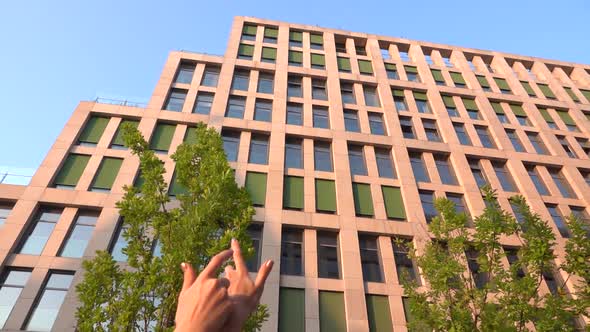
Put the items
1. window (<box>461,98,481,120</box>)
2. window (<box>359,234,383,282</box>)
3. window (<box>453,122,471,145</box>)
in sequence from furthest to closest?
window (<box>461,98,481,120</box>) < window (<box>453,122,471,145</box>) < window (<box>359,234,383,282</box>)

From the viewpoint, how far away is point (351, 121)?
23.1 m

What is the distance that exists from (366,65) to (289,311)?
20143mm

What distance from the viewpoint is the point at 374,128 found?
22828mm

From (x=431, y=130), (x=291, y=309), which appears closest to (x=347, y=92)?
(x=431, y=130)

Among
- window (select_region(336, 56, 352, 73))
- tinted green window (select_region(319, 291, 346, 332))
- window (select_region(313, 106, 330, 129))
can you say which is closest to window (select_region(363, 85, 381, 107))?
window (select_region(336, 56, 352, 73))

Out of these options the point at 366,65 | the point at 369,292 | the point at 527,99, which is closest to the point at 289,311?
the point at 369,292

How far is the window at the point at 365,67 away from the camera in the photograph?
2708 centimetres

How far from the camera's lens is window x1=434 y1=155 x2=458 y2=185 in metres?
20.5

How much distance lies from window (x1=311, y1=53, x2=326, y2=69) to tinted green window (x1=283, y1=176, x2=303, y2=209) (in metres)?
11.4

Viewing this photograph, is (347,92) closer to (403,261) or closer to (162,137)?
(162,137)

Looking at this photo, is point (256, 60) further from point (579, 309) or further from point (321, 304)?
point (579, 309)

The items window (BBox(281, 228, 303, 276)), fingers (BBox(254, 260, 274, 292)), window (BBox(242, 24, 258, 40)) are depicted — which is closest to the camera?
fingers (BBox(254, 260, 274, 292))

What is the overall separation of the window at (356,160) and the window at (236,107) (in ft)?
22.9

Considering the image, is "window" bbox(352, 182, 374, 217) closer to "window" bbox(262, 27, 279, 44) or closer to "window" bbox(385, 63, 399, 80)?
"window" bbox(385, 63, 399, 80)
